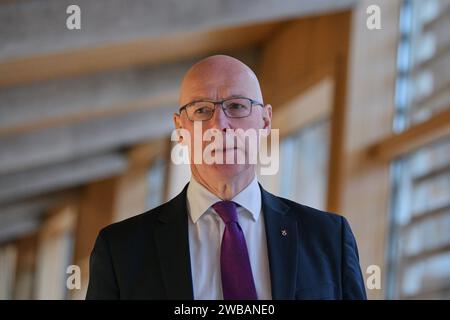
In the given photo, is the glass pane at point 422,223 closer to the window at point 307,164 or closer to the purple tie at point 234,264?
the window at point 307,164

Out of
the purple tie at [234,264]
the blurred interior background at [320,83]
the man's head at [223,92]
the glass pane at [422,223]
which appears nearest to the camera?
the purple tie at [234,264]

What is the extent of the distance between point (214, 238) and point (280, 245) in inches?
5.0

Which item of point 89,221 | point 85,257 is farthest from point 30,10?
point 89,221

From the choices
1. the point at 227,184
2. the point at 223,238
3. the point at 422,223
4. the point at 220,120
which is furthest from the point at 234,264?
the point at 422,223

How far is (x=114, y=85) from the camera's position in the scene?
1232 cm

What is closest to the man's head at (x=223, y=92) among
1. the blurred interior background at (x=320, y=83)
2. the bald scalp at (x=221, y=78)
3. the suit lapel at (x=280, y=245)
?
the bald scalp at (x=221, y=78)

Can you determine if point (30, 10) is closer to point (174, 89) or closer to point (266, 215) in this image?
point (174, 89)

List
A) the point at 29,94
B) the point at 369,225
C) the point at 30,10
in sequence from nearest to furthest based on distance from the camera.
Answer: the point at 30,10, the point at 369,225, the point at 29,94

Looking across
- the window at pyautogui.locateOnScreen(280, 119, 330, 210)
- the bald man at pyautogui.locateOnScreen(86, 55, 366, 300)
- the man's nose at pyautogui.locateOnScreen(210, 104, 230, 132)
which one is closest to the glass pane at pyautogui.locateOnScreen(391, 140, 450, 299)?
the window at pyautogui.locateOnScreen(280, 119, 330, 210)

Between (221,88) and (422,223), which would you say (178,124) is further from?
(422,223)

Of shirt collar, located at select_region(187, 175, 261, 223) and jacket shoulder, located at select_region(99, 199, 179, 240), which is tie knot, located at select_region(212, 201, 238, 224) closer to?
shirt collar, located at select_region(187, 175, 261, 223)

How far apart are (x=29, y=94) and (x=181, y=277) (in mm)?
10548

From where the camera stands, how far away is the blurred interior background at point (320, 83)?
8586 mm

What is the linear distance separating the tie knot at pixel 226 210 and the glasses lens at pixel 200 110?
0.55 ft
